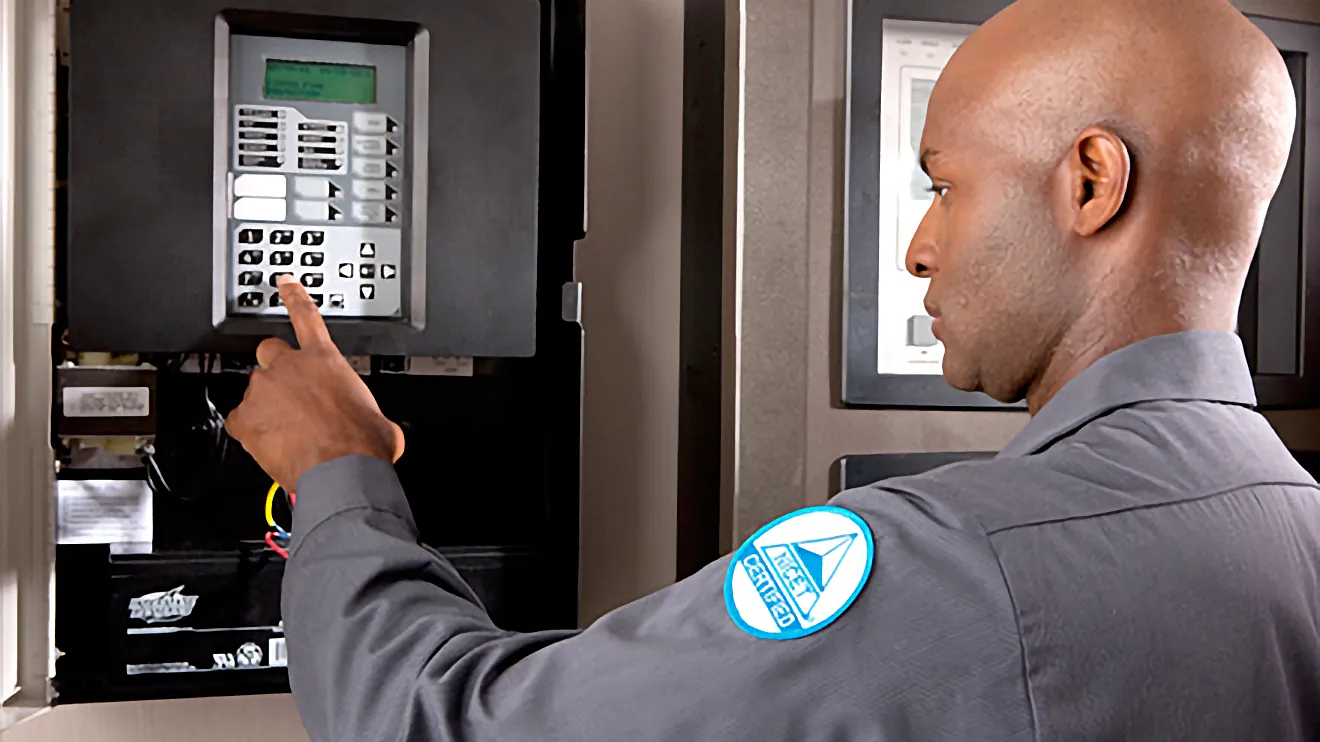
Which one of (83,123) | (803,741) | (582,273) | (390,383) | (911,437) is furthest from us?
(582,273)

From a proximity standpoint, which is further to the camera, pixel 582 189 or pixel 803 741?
pixel 582 189

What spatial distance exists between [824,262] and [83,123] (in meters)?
0.66

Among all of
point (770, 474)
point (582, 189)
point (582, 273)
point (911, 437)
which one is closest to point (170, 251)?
point (582, 189)

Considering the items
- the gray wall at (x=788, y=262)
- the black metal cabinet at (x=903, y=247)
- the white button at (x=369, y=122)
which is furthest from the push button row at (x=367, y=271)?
the black metal cabinet at (x=903, y=247)

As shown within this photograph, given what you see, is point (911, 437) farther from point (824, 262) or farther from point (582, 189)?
point (582, 189)

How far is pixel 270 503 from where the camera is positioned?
3.19 ft

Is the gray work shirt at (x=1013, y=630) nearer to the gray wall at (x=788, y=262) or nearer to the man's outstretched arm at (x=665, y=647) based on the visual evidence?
the man's outstretched arm at (x=665, y=647)

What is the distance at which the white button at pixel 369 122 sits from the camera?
3.08ft

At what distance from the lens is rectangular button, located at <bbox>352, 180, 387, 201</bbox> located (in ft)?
3.07

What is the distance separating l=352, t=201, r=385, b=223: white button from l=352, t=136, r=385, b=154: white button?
4 cm

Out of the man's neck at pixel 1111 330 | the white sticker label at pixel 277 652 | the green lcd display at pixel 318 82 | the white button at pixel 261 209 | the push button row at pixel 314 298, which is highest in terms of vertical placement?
the green lcd display at pixel 318 82

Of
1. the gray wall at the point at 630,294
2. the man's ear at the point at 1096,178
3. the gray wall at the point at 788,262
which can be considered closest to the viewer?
the man's ear at the point at 1096,178

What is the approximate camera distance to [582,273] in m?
1.25

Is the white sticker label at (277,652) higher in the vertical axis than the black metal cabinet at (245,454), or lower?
lower
